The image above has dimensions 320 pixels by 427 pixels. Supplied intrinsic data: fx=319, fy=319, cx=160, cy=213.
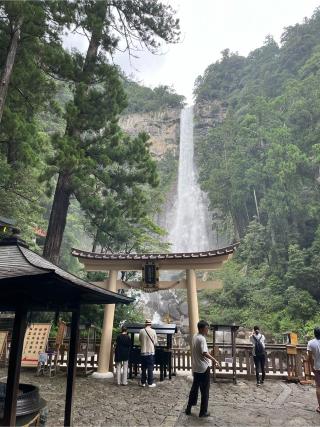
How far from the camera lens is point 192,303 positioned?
382 inches

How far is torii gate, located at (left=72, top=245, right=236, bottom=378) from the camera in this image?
9438 millimetres

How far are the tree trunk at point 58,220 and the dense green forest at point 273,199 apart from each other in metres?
14.3

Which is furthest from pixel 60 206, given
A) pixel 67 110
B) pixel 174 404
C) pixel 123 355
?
pixel 174 404

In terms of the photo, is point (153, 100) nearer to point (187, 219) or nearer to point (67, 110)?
point (187, 219)

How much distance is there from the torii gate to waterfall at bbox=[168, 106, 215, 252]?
24.8m

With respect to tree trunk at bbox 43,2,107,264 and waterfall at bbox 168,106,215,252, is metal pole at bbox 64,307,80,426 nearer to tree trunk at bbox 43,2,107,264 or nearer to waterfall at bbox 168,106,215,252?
tree trunk at bbox 43,2,107,264

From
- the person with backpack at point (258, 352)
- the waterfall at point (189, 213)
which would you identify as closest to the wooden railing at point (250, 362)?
the person with backpack at point (258, 352)

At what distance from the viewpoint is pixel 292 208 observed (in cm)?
2475

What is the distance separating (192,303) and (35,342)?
15.1ft

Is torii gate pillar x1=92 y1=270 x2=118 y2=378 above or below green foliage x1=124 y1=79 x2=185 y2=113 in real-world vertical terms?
below

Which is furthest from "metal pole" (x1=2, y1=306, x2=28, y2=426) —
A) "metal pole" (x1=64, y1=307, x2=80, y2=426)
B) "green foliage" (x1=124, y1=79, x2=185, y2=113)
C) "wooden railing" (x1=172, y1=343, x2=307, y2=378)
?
"green foliage" (x1=124, y1=79, x2=185, y2=113)

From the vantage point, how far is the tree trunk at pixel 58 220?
34.7ft

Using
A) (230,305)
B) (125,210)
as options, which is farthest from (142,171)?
(230,305)

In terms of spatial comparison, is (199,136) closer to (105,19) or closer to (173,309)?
(173,309)
